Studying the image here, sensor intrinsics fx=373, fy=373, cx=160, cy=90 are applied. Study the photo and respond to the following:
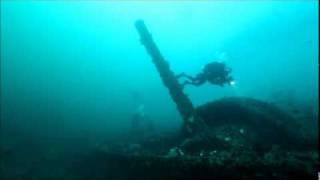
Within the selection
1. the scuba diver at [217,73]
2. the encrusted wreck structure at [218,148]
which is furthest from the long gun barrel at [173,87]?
the scuba diver at [217,73]

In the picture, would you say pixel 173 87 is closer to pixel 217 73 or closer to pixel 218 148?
pixel 217 73

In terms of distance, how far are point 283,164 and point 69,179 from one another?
5284 mm

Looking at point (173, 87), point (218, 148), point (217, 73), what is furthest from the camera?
point (173, 87)

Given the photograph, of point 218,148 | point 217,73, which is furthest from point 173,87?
point 218,148

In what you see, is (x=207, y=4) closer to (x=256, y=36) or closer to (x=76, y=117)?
(x=256, y=36)

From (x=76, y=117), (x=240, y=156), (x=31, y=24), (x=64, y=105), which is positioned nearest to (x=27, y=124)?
(x=76, y=117)

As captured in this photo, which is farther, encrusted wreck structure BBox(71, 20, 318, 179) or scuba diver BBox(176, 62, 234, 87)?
scuba diver BBox(176, 62, 234, 87)

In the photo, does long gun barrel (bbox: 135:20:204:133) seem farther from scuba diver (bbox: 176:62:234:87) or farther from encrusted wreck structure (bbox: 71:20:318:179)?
scuba diver (bbox: 176:62:234:87)

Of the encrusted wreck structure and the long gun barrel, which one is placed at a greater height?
the long gun barrel

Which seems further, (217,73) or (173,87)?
(173,87)

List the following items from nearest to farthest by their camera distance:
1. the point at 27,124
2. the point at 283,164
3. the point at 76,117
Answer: the point at 283,164 → the point at 27,124 → the point at 76,117

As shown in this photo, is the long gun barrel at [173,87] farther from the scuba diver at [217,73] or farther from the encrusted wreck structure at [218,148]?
the scuba diver at [217,73]

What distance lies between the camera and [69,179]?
332 inches

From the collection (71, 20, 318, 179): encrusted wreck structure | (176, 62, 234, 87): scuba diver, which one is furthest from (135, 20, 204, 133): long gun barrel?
(176, 62, 234, 87): scuba diver
